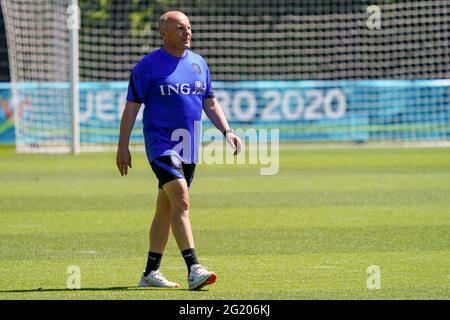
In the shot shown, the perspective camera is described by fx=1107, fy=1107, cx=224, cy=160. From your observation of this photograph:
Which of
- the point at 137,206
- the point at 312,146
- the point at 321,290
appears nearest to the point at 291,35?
the point at 312,146

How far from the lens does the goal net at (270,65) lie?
95.8 feet

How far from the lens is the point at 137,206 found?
15.4 metres

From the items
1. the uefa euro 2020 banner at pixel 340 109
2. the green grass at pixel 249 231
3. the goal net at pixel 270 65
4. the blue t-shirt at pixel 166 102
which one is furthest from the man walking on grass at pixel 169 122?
the uefa euro 2020 banner at pixel 340 109

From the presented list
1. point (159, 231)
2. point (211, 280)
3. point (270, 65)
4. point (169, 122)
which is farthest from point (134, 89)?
point (270, 65)

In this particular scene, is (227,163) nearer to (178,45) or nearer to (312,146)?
(312,146)

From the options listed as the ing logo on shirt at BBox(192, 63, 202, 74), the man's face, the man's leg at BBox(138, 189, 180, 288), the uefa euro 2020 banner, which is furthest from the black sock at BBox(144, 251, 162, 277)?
the uefa euro 2020 banner

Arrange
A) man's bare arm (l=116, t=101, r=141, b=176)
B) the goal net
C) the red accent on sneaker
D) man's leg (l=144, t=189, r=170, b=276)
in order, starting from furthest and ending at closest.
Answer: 1. the goal net
2. man's leg (l=144, t=189, r=170, b=276)
3. man's bare arm (l=116, t=101, r=141, b=176)
4. the red accent on sneaker

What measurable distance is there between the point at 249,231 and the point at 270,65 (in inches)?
870

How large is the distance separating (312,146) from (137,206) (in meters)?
15.1

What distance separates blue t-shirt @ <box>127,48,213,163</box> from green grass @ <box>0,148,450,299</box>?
114cm

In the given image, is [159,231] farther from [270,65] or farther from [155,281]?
[270,65]

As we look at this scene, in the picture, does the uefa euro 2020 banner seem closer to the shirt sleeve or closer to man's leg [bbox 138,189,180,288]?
man's leg [bbox 138,189,180,288]

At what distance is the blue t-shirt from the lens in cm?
883

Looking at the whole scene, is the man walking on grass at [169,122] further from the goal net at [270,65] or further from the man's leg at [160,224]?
the goal net at [270,65]
